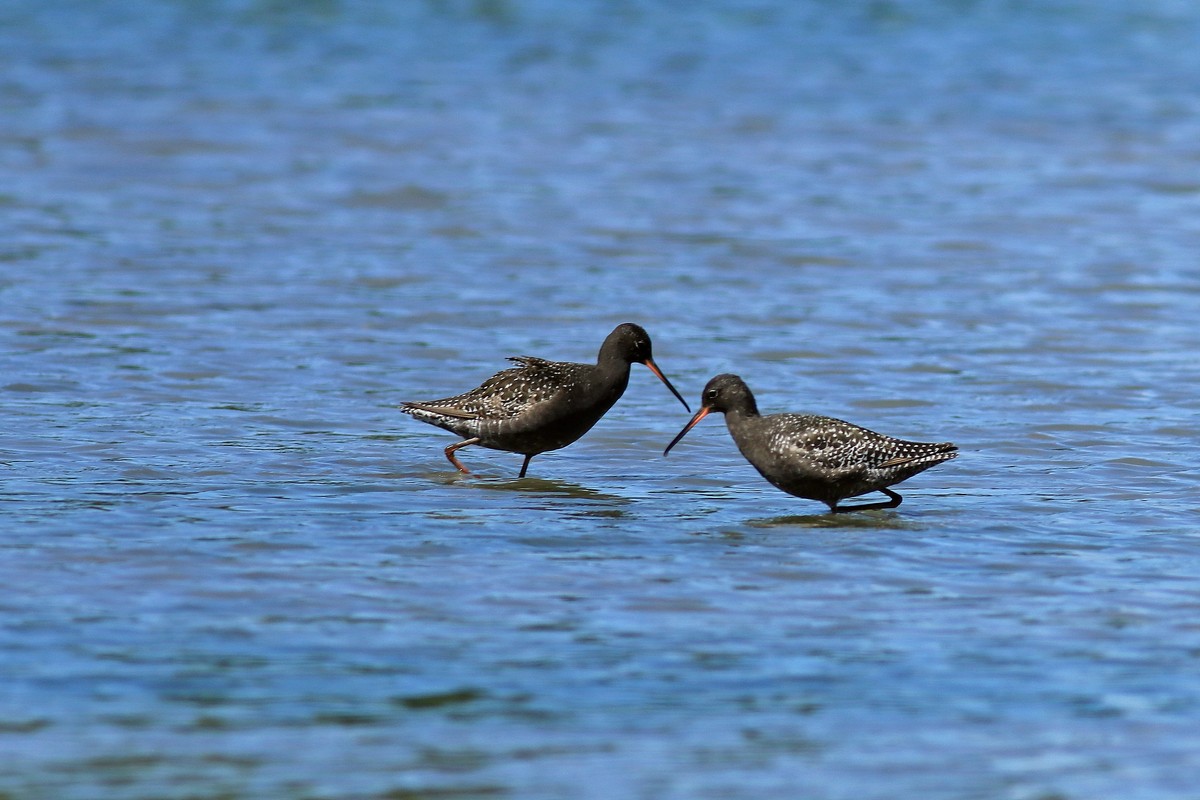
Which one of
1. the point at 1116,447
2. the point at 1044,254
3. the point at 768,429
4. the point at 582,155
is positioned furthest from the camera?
the point at 582,155

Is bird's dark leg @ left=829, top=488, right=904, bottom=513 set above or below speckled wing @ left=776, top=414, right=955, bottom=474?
below

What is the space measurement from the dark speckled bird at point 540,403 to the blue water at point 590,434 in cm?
31

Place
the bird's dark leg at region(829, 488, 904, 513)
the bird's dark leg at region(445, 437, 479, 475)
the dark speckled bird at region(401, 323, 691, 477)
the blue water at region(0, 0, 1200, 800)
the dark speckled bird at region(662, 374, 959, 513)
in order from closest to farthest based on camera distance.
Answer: the blue water at region(0, 0, 1200, 800)
the dark speckled bird at region(662, 374, 959, 513)
the bird's dark leg at region(829, 488, 904, 513)
the dark speckled bird at region(401, 323, 691, 477)
the bird's dark leg at region(445, 437, 479, 475)

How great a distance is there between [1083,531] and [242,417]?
222 inches

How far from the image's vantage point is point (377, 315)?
16156mm

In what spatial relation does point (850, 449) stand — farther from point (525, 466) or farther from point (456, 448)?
point (456, 448)

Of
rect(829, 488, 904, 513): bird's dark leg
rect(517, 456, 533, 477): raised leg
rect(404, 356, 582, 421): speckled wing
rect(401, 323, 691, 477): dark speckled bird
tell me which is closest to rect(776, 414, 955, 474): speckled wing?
rect(829, 488, 904, 513): bird's dark leg

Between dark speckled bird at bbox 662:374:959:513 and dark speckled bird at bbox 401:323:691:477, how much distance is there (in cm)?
119

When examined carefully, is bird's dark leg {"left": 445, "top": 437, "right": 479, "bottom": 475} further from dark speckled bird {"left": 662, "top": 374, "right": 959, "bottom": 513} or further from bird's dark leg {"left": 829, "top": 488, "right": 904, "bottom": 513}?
bird's dark leg {"left": 829, "top": 488, "right": 904, "bottom": 513}

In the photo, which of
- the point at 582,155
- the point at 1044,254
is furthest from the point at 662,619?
the point at 582,155

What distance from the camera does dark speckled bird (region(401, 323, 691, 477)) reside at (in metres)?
11.6

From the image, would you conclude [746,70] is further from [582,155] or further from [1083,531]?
[1083,531]

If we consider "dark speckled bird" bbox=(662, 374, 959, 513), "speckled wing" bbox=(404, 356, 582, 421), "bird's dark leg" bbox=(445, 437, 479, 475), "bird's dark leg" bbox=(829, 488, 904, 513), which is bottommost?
"bird's dark leg" bbox=(829, 488, 904, 513)

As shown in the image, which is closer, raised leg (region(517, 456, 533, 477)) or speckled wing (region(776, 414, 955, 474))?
speckled wing (region(776, 414, 955, 474))
